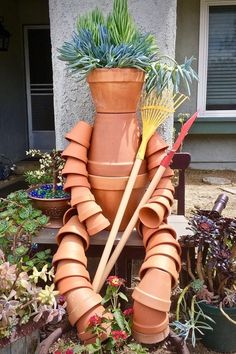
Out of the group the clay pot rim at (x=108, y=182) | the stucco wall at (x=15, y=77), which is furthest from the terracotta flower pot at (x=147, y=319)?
the stucco wall at (x=15, y=77)

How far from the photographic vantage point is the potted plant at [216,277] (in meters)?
1.99

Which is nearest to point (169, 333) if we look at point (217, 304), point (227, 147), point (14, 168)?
point (217, 304)

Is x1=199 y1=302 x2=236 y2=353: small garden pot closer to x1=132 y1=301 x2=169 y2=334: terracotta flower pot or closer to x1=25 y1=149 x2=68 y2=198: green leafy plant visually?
x1=132 y1=301 x2=169 y2=334: terracotta flower pot

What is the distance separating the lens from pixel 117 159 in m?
2.05

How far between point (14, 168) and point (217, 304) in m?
4.82

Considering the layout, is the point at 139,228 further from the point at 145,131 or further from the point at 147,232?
the point at 145,131

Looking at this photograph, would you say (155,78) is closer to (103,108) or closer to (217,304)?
(103,108)

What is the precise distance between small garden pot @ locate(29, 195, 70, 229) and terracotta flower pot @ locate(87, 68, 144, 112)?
564 mm

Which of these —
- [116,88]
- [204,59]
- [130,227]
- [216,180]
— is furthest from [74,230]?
[204,59]

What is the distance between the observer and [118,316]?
1.76 meters

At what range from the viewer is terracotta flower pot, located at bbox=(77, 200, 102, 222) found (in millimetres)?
1970

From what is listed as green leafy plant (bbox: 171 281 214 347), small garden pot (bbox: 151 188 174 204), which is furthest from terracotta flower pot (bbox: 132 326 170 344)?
small garden pot (bbox: 151 188 174 204)

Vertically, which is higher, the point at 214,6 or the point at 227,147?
the point at 214,6

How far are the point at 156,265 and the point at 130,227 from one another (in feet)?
0.80
